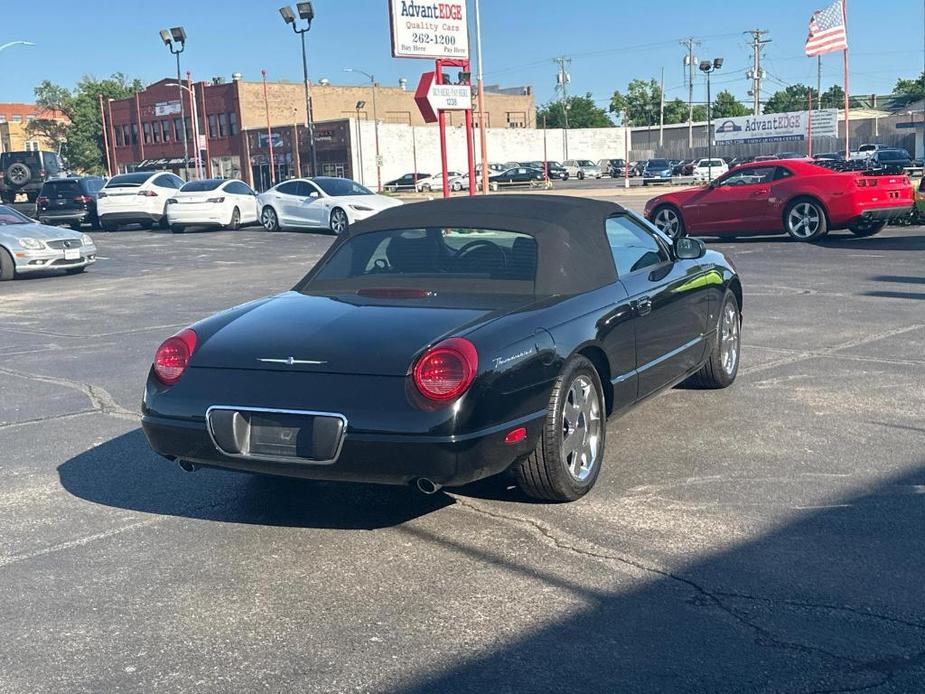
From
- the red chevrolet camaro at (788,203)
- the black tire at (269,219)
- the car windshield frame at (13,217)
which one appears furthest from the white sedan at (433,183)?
the car windshield frame at (13,217)

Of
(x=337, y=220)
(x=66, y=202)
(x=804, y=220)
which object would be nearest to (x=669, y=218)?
(x=804, y=220)

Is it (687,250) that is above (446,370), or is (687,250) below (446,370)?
above

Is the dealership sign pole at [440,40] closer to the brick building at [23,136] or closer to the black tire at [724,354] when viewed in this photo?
the black tire at [724,354]

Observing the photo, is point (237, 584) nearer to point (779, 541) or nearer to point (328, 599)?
point (328, 599)

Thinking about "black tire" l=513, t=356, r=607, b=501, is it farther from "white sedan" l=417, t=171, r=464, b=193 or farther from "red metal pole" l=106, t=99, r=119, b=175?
"red metal pole" l=106, t=99, r=119, b=175

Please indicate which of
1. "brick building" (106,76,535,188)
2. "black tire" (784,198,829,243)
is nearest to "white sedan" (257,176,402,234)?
"black tire" (784,198,829,243)

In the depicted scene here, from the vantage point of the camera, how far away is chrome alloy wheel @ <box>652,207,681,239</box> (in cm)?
A: 2016

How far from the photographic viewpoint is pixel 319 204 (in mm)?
26453

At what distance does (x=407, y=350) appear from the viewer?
450cm

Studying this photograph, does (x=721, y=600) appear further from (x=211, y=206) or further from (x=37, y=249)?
(x=211, y=206)

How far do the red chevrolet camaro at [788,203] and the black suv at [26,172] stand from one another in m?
31.6

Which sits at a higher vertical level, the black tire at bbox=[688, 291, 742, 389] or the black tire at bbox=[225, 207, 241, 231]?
the black tire at bbox=[225, 207, 241, 231]

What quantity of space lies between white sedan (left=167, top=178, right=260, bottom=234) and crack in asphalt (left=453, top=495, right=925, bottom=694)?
2471 cm

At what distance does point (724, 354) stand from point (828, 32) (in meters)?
32.1
